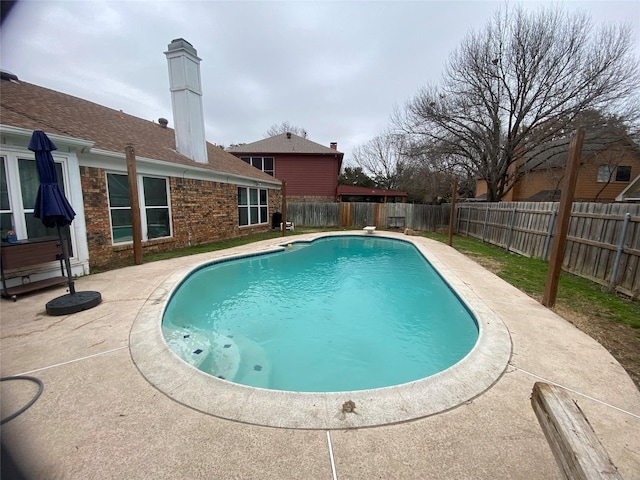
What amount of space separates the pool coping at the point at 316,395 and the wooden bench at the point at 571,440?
70 cm

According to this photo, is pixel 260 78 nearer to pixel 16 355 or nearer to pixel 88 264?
pixel 88 264

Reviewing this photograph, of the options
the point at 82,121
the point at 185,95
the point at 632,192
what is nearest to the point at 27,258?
the point at 82,121

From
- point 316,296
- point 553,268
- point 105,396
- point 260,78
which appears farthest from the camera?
point 260,78

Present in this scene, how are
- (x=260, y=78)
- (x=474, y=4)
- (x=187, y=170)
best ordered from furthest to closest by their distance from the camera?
(x=260, y=78)
(x=474, y=4)
(x=187, y=170)

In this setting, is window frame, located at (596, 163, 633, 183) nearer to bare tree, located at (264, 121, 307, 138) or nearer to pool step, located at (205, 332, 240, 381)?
pool step, located at (205, 332, 240, 381)

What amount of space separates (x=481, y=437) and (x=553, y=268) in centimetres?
393

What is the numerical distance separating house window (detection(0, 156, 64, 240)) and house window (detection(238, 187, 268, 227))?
→ 305 inches

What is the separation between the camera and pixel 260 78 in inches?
617

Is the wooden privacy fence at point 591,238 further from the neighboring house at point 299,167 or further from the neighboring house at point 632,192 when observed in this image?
the neighboring house at point 299,167

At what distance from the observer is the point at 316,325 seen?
5250 mm

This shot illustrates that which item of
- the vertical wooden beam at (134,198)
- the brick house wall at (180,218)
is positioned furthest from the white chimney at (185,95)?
the vertical wooden beam at (134,198)

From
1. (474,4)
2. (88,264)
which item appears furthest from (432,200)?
(88,264)

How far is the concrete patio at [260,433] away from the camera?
5.70 feet

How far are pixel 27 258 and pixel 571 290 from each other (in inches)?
410
